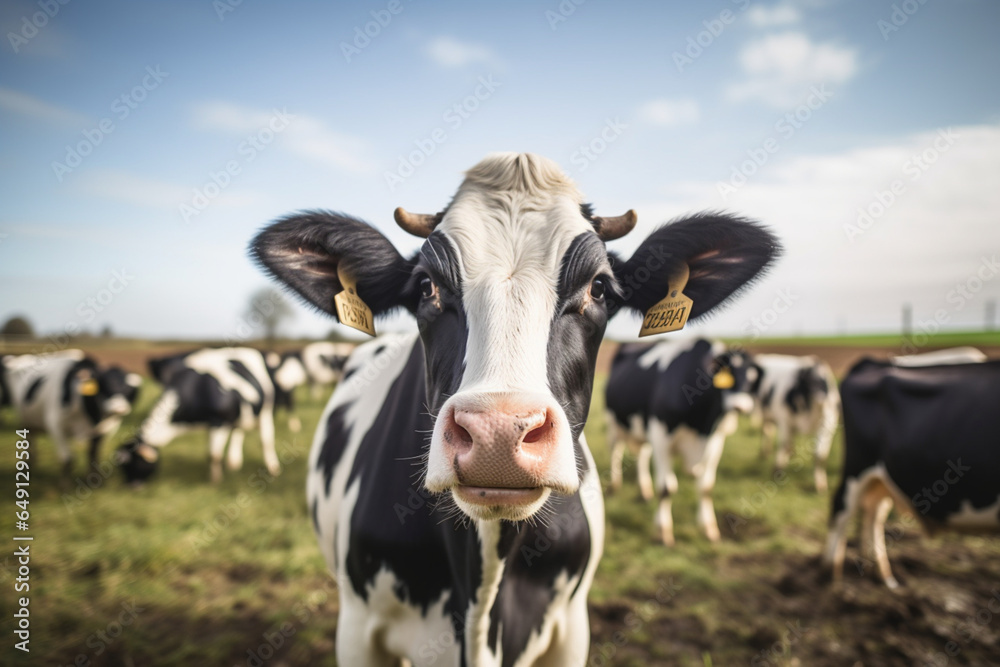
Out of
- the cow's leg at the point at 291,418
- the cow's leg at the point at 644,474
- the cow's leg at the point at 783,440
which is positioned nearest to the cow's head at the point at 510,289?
the cow's leg at the point at 644,474

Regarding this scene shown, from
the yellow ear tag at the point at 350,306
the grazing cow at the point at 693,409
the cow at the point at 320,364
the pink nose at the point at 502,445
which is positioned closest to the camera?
the pink nose at the point at 502,445

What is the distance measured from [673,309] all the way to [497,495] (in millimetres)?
1341

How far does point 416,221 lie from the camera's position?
1.97m

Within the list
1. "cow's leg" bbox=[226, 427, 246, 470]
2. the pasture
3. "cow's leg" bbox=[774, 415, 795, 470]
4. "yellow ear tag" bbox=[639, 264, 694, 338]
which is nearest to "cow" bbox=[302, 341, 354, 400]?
"cow's leg" bbox=[226, 427, 246, 470]

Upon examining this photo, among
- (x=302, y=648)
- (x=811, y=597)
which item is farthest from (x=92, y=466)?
(x=811, y=597)

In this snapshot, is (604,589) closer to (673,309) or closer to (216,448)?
(673,309)

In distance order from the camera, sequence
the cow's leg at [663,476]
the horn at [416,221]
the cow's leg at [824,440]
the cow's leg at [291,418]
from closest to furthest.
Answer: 1. the horn at [416,221]
2. the cow's leg at [663,476]
3. the cow's leg at [824,440]
4. the cow's leg at [291,418]

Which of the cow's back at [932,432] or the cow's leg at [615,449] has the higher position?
the cow's back at [932,432]

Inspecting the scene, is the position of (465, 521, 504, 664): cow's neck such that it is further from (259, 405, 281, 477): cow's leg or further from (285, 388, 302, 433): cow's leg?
(285, 388, 302, 433): cow's leg

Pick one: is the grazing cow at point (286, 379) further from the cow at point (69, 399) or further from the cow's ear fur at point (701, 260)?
the cow's ear fur at point (701, 260)

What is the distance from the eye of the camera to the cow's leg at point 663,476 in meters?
5.73

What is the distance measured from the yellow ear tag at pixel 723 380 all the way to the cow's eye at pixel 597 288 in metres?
4.66

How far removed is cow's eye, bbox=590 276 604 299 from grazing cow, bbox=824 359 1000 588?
4.17m

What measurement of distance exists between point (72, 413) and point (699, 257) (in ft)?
32.0
